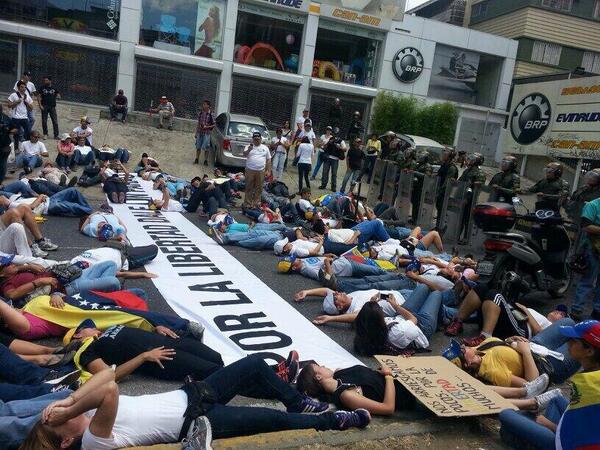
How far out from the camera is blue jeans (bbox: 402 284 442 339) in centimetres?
552

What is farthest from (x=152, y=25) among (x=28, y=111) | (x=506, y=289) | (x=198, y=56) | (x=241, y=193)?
(x=506, y=289)

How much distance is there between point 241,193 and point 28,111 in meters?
6.62

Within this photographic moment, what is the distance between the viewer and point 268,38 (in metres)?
23.7

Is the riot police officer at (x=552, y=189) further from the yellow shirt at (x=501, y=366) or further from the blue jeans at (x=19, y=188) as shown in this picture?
the blue jeans at (x=19, y=188)

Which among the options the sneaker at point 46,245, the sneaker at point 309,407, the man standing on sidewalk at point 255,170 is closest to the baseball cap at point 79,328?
the sneaker at point 309,407

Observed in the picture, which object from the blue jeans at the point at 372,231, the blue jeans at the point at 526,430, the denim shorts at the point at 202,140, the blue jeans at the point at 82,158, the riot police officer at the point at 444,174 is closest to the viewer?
the blue jeans at the point at 526,430

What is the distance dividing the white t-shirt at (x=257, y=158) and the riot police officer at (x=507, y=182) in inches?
212

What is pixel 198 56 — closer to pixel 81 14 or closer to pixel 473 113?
pixel 81 14

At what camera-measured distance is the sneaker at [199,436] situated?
3100 millimetres

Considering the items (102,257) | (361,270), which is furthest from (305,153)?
(102,257)

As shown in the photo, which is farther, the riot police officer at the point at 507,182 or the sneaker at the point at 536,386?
the riot police officer at the point at 507,182

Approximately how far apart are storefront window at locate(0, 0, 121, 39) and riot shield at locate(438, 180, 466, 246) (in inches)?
658

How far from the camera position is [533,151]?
793 inches

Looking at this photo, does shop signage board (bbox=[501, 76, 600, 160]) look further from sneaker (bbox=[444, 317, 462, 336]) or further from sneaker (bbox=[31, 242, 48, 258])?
sneaker (bbox=[31, 242, 48, 258])
